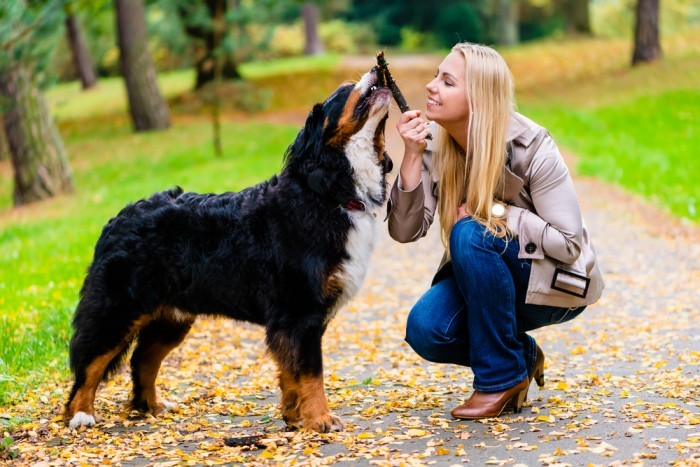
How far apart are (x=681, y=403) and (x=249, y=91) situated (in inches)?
667

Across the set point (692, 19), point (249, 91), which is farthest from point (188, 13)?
point (692, 19)

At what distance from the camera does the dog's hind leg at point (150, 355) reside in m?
4.99

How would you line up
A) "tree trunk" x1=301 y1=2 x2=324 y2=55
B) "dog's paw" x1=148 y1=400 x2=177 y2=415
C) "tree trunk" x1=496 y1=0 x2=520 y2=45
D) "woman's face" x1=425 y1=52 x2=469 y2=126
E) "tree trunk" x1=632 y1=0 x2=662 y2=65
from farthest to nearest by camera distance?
"tree trunk" x1=301 y1=2 x2=324 y2=55
"tree trunk" x1=496 y1=0 x2=520 y2=45
"tree trunk" x1=632 y1=0 x2=662 y2=65
"dog's paw" x1=148 y1=400 x2=177 y2=415
"woman's face" x1=425 y1=52 x2=469 y2=126

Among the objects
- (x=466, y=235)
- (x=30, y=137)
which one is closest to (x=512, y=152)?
(x=466, y=235)

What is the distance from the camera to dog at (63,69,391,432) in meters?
4.40

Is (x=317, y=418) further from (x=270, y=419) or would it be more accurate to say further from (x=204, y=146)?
(x=204, y=146)

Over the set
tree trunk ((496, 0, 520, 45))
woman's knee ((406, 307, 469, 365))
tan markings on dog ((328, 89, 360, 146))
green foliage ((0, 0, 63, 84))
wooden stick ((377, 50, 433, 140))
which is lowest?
woman's knee ((406, 307, 469, 365))

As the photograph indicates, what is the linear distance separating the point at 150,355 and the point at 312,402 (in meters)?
1.11

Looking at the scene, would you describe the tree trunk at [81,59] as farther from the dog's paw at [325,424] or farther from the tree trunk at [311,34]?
the dog's paw at [325,424]

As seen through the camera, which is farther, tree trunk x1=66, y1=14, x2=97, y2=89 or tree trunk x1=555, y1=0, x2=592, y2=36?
tree trunk x1=555, y1=0, x2=592, y2=36

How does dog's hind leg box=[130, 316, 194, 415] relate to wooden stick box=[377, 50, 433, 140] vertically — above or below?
below

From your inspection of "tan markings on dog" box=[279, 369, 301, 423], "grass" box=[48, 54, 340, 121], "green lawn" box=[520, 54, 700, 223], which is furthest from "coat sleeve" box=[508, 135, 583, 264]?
"grass" box=[48, 54, 340, 121]

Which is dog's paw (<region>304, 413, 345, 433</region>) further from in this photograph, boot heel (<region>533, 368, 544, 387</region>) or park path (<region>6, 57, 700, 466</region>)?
boot heel (<region>533, 368, 544, 387</region>)

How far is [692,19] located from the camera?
157ft
